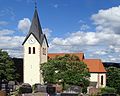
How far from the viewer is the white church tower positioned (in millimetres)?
71750

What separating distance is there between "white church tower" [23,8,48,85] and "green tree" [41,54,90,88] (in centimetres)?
857

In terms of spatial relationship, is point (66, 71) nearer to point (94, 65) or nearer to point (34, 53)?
point (34, 53)

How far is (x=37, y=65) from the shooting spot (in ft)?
236

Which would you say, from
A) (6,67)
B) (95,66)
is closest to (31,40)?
(6,67)

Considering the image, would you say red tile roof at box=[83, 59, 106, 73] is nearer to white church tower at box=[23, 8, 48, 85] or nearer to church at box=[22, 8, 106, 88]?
church at box=[22, 8, 106, 88]

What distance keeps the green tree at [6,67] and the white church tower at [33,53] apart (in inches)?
125

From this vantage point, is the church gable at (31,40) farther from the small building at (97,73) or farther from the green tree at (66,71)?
the green tree at (66,71)

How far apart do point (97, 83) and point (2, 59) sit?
20.3 meters

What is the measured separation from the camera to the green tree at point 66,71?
56.2 m

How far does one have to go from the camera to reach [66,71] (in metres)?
→ 57.2

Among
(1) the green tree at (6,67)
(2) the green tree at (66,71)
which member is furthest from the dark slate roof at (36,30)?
(2) the green tree at (66,71)

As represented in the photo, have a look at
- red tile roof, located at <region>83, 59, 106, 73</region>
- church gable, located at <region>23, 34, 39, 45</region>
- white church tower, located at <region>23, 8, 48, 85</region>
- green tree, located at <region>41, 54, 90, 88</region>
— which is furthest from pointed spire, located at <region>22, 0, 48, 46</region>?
red tile roof, located at <region>83, 59, 106, 73</region>

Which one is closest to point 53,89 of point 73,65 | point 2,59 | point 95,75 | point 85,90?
point 85,90

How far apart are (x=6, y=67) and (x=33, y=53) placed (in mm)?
6421
